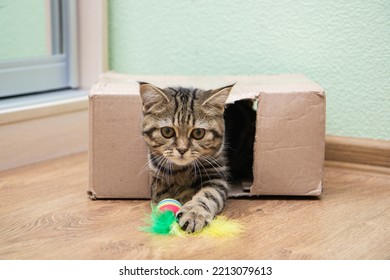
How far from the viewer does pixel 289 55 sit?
2.20 m

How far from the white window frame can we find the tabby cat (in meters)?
0.67

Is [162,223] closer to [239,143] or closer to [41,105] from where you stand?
[239,143]

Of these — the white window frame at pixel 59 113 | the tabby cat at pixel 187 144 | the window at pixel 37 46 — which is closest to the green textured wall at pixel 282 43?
the white window frame at pixel 59 113

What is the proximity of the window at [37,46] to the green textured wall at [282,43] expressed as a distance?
0.22 metres

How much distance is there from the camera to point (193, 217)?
151 centimetres

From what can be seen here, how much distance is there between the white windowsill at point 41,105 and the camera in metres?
2.12

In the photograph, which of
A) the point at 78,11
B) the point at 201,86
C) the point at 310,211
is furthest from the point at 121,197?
the point at 78,11

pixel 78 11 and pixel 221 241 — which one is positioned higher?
pixel 78 11

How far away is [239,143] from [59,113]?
759mm

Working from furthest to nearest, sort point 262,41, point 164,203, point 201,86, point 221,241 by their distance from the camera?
point 262,41 → point 201,86 → point 164,203 → point 221,241

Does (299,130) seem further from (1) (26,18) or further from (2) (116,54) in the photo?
(1) (26,18)

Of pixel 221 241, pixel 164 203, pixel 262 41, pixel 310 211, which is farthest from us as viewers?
pixel 262 41

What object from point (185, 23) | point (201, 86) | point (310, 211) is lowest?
point (310, 211)

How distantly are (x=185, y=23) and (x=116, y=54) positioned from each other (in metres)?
0.37
